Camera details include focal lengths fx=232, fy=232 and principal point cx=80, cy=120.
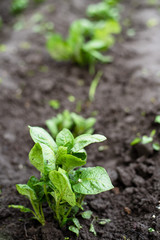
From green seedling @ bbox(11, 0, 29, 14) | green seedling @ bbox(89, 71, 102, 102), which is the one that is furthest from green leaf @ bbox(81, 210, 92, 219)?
green seedling @ bbox(11, 0, 29, 14)

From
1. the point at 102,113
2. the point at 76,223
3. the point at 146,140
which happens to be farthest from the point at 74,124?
the point at 76,223

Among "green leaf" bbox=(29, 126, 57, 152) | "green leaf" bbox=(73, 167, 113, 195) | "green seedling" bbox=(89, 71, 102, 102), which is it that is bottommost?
"green leaf" bbox=(73, 167, 113, 195)

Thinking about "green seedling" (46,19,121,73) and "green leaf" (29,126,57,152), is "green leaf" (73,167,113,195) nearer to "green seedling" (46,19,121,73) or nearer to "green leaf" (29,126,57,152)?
"green leaf" (29,126,57,152)

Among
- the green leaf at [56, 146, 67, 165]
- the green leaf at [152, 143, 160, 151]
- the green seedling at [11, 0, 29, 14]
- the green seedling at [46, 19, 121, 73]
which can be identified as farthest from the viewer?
the green seedling at [11, 0, 29, 14]

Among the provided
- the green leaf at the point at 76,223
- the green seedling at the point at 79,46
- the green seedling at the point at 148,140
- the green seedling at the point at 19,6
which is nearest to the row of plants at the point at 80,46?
the green seedling at the point at 79,46

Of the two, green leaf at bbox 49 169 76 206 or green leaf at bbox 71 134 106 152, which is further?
green leaf at bbox 71 134 106 152

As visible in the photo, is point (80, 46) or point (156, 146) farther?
point (80, 46)

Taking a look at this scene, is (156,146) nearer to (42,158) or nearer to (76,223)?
(76,223)

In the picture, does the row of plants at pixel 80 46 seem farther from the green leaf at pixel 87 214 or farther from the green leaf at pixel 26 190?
the green leaf at pixel 26 190
